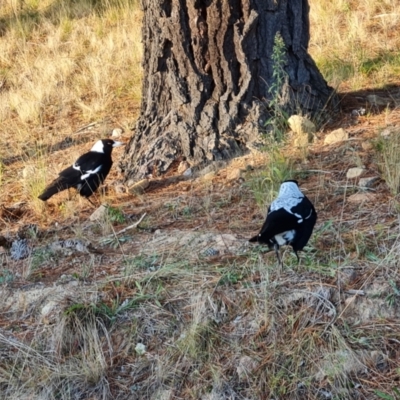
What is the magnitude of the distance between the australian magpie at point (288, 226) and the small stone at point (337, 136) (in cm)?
173

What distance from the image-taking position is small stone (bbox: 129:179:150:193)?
596cm

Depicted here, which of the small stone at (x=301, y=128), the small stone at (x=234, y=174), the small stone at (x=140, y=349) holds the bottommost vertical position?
the small stone at (x=234, y=174)

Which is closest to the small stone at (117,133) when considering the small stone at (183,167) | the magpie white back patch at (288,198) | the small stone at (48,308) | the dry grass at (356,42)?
the small stone at (183,167)

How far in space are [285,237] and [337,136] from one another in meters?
2.02

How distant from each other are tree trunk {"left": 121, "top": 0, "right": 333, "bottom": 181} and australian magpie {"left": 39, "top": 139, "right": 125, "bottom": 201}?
0.23 meters

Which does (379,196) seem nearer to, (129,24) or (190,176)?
(190,176)

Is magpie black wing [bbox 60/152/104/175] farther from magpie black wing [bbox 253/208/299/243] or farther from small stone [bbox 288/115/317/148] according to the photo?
magpie black wing [bbox 253/208/299/243]

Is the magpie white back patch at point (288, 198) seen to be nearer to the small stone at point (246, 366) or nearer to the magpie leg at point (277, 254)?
the magpie leg at point (277, 254)

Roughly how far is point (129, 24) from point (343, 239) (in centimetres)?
648

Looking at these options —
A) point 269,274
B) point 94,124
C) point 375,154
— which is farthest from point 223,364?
point 94,124

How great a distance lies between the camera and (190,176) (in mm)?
5988

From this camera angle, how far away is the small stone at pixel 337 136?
5832mm

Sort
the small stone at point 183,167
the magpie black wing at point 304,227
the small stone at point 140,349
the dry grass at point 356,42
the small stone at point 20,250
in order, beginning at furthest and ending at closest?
1. the dry grass at point 356,42
2. the small stone at point 183,167
3. the small stone at point 20,250
4. the magpie black wing at point 304,227
5. the small stone at point 140,349

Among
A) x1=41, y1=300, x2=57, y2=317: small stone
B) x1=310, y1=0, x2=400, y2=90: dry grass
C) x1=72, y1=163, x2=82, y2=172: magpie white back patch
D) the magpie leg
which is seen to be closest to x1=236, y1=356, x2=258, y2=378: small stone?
the magpie leg
